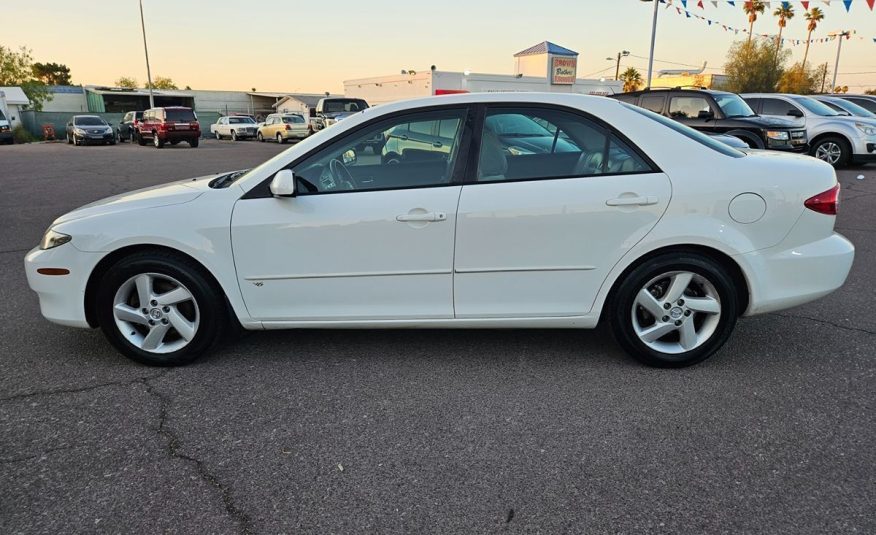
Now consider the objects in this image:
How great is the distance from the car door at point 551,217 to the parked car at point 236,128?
36.4 meters

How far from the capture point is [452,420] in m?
2.94

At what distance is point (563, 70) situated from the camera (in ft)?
130

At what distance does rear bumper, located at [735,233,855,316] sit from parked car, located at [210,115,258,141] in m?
37.0

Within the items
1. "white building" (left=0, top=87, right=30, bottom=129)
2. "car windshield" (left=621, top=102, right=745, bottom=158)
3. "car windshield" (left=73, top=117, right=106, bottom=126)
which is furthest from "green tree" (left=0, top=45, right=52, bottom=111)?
"car windshield" (left=621, top=102, right=745, bottom=158)

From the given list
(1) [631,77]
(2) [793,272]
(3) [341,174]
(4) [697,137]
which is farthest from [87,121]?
(1) [631,77]

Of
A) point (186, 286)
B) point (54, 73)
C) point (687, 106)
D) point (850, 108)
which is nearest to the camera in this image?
point (186, 286)

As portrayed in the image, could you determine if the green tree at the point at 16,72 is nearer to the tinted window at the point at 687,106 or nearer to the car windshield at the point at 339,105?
the car windshield at the point at 339,105

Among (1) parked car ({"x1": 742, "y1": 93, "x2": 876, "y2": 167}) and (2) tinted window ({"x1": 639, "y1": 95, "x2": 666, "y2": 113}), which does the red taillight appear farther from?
(1) parked car ({"x1": 742, "y1": 93, "x2": 876, "y2": 167})

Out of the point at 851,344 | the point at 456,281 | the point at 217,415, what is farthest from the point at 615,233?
the point at 217,415

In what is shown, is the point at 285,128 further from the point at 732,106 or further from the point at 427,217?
the point at 427,217

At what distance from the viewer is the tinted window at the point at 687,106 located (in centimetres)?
1238

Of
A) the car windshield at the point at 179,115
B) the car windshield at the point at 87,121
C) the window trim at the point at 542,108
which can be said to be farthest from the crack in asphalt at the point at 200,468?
the car windshield at the point at 87,121

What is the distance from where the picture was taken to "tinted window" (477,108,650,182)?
3.33 m

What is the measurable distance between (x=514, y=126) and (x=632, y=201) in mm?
799
